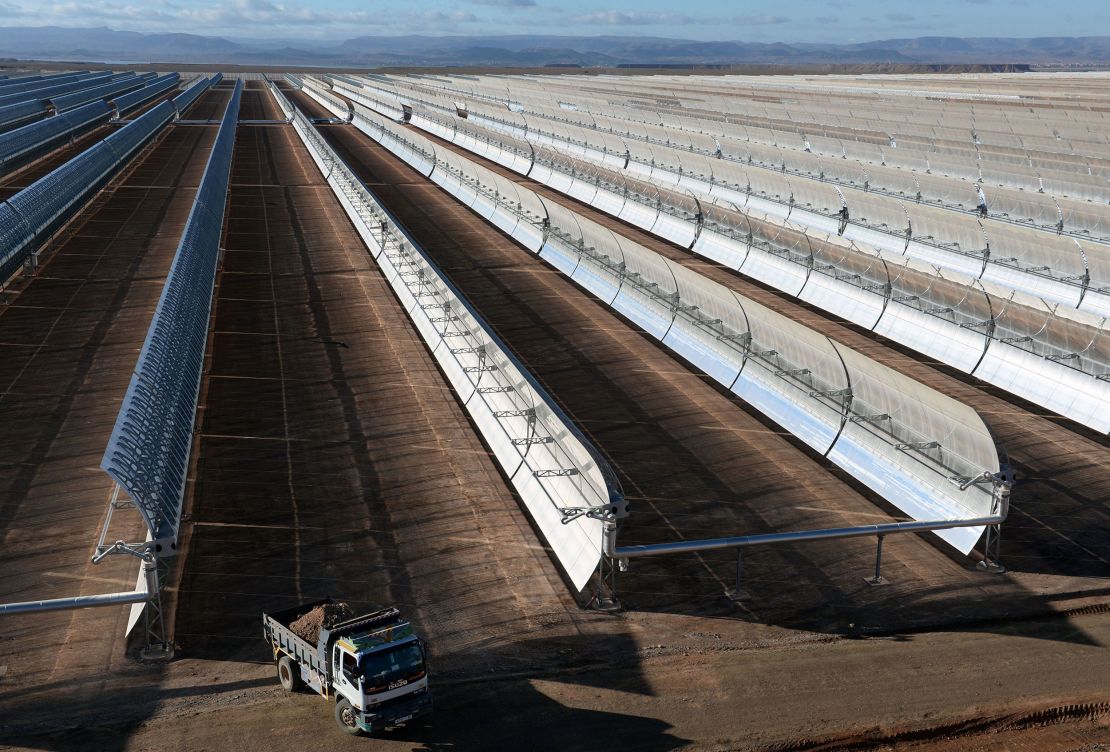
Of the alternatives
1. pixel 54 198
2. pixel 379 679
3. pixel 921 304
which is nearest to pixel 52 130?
pixel 54 198

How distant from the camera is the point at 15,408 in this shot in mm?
18188

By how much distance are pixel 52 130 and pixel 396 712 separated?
191ft

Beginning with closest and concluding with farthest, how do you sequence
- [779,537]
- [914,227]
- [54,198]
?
[779,537], [914,227], [54,198]

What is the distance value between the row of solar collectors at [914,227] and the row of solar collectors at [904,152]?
3.98m

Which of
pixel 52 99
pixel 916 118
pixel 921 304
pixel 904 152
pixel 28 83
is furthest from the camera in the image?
pixel 28 83

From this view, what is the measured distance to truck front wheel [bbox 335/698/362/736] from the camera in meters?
9.89

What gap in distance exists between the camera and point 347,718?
9.98 m

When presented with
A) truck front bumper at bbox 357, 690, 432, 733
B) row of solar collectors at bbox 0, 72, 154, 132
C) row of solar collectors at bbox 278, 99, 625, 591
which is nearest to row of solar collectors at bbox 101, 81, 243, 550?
truck front bumper at bbox 357, 690, 432, 733

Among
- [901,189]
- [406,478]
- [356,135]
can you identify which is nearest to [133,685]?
[406,478]

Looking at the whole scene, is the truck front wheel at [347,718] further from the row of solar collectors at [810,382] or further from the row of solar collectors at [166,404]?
the row of solar collectors at [810,382]

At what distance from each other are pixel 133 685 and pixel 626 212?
30747mm

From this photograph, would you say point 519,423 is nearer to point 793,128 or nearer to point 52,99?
point 793,128

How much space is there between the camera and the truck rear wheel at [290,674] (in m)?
10.6

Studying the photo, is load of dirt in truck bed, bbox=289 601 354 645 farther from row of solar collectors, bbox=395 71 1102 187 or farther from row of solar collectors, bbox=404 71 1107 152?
row of solar collectors, bbox=404 71 1107 152
